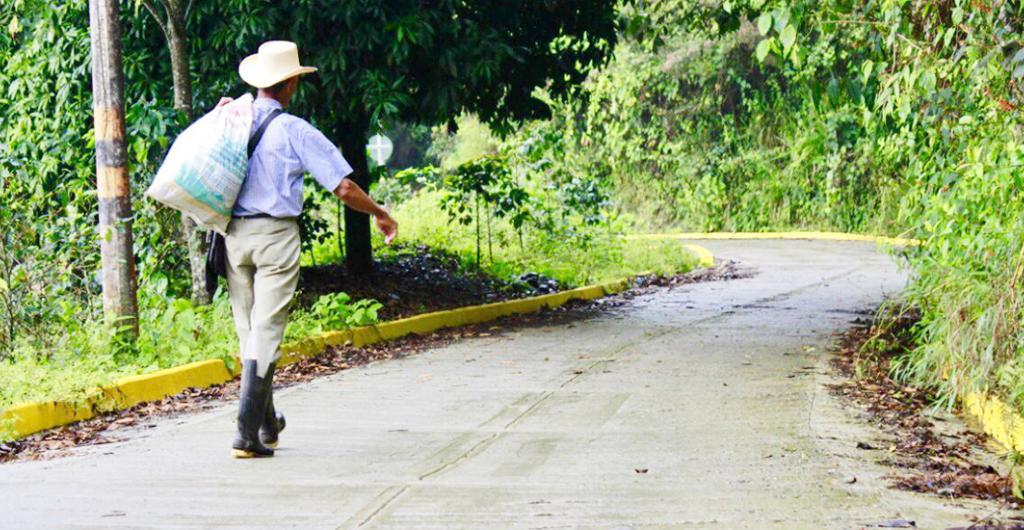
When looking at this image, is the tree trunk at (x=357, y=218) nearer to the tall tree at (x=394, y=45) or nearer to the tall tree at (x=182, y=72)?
the tall tree at (x=394, y=45)

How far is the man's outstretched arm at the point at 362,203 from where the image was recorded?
284 inches

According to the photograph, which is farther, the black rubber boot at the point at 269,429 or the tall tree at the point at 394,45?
the tall tree at the point at 394,45

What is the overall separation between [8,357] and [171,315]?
4.58 ft

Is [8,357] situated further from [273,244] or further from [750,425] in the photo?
[750,425]

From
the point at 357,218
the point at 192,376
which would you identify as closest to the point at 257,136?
the point at 192,376

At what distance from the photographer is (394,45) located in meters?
12.8

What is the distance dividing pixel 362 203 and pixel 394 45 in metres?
5.76

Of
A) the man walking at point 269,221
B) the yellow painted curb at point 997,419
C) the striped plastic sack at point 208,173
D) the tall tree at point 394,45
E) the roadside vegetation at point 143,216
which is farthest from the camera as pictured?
the tall tree at point 394,45

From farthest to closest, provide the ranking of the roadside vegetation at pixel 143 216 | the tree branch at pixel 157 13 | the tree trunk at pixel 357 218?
1. the tree trunk at pixel 357 218
2. the tree branch at pixel 157 13
3. the roadside vegetation at pixel 143 216

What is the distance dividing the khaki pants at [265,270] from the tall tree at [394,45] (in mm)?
5608

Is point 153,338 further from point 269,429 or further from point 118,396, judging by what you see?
point 269,429

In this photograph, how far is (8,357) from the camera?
10.1 metres

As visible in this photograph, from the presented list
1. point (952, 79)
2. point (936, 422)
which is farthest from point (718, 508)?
point (952, 79)

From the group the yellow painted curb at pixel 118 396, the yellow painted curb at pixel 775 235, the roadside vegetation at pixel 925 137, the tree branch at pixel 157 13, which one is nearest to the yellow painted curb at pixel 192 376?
the yellow painted curb at pixel 118 396
